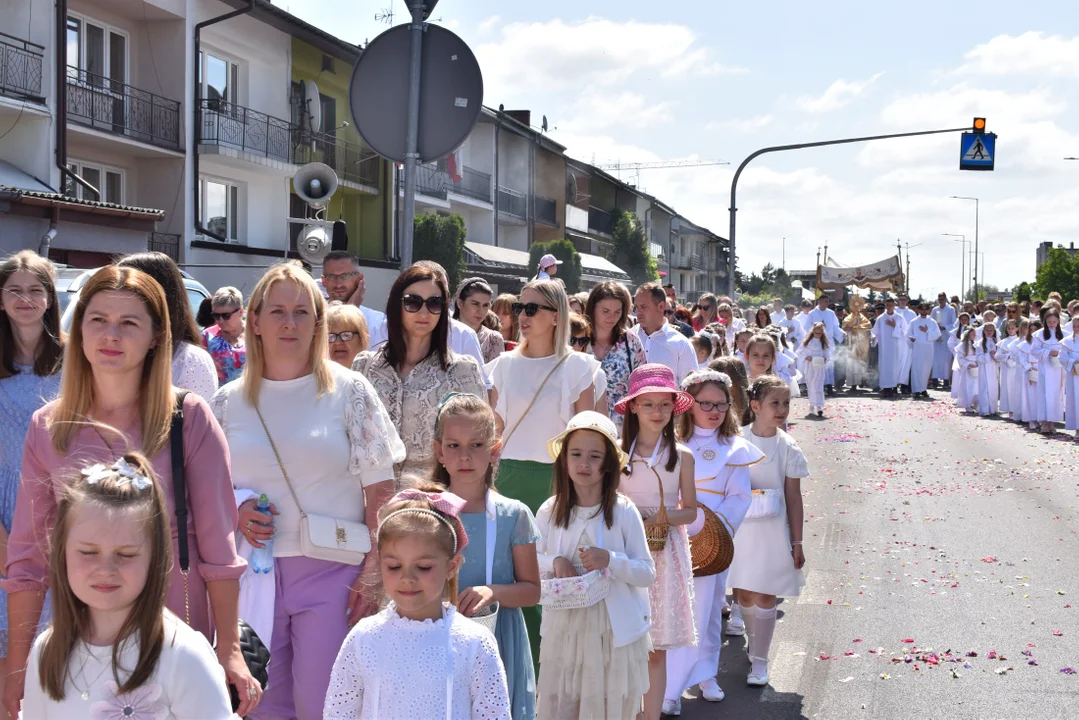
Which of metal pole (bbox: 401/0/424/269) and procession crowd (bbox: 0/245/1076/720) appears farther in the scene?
metal pole (bbox: 401/0/424/269)

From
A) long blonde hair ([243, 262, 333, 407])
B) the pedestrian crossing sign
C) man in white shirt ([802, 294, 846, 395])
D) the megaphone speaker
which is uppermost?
the pedestrian crossing sign

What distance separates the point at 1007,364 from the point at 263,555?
69.4 ft

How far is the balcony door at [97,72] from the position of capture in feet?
65.6

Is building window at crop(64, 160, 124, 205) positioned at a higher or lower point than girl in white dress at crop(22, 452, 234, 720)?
higher

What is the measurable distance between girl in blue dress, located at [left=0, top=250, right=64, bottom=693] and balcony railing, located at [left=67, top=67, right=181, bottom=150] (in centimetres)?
1665

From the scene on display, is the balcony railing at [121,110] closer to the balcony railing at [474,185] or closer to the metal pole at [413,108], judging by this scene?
the metal pole at [413,108]

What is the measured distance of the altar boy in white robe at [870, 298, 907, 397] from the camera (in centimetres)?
2783

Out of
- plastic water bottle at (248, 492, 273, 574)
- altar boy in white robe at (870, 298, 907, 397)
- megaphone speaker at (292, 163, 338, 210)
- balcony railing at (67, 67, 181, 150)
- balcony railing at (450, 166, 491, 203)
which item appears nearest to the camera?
plastic water bottle at (248, 492, 273, 574)

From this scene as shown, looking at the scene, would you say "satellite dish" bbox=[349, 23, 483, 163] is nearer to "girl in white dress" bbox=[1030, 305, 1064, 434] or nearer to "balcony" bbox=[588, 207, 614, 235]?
"girl in white dress" bbox=[1030, 305, 1064, 434]

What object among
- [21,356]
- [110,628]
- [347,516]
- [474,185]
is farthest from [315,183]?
[474,185]

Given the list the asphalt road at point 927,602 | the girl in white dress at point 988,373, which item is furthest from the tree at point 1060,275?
the asphalt road at point 927,602

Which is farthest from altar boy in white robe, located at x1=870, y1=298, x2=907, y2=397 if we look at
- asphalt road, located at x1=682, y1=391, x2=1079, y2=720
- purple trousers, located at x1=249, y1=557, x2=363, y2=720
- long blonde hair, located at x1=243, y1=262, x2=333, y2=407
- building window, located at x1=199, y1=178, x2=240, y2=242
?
purple trousers, located at x1=249, y1=557, x2=363, y2=720

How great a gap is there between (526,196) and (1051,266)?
2303 centimetres

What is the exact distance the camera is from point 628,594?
4746mm
